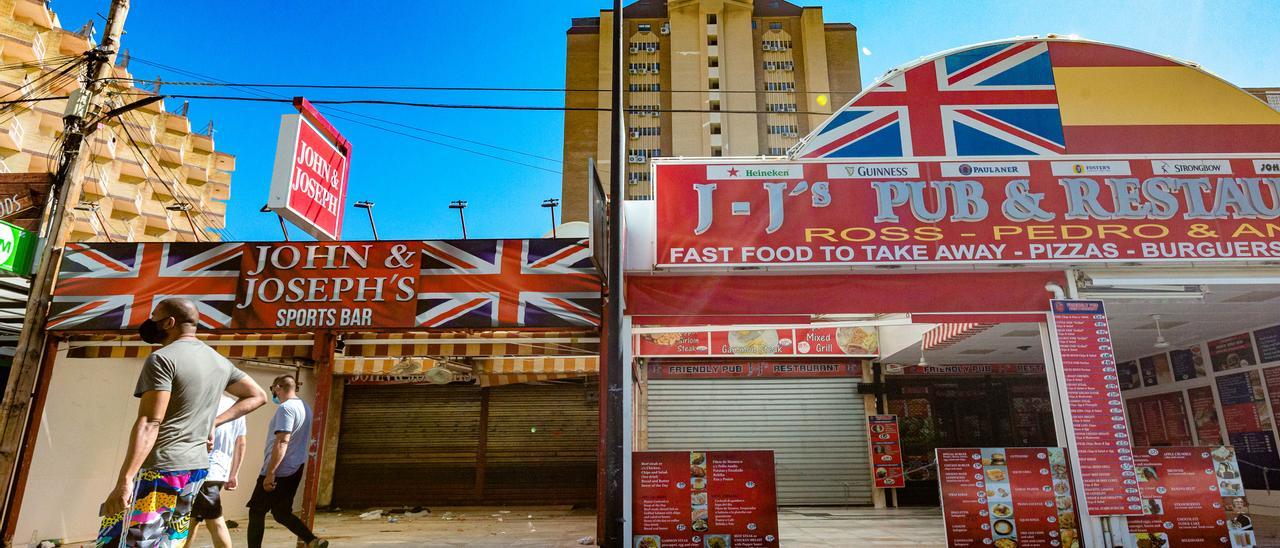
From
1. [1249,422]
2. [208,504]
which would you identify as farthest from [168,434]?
[1249,422]

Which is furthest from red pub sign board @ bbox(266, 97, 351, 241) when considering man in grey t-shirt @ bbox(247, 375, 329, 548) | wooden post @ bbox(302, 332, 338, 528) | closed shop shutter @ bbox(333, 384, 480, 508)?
closed shop shutter @ bbox(333, 384, 480, 508)

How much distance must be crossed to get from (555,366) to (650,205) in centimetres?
446

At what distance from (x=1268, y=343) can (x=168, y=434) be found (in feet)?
43.1

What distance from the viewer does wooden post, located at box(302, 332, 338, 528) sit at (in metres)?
6.86

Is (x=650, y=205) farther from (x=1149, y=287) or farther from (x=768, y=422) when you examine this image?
(x=768, y=422)

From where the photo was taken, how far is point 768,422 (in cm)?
1301

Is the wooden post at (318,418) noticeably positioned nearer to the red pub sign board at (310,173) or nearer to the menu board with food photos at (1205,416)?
the red pub sign board at (310,173)

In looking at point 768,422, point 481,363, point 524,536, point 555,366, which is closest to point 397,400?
point 481,363

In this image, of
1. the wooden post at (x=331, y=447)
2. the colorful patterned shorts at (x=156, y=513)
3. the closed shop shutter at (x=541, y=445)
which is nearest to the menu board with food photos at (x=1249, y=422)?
the closed shop shutter at (x=541, y=445)

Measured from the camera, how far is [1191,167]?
7738 mm

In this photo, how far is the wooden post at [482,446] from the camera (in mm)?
12727

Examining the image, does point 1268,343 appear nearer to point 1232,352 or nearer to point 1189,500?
point 1232,352

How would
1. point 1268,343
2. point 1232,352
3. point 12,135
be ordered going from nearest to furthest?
point 1268,343, point 1232,352, point 12,135

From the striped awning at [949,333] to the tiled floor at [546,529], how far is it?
2787 millimetres
